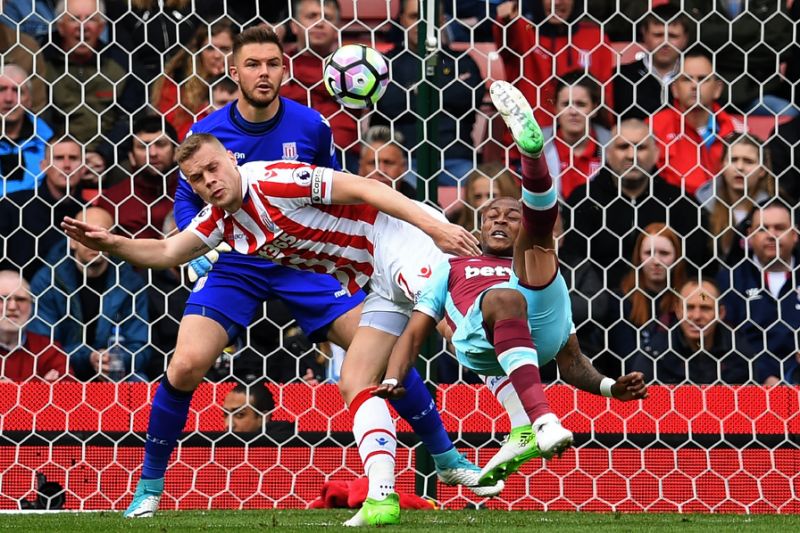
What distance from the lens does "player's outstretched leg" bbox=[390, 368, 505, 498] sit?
482 cm

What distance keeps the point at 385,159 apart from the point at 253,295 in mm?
1471

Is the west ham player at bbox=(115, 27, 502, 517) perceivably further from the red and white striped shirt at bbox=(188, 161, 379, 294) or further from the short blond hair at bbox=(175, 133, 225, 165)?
the short blond hair at bbox=(175, 133, 225, 165)

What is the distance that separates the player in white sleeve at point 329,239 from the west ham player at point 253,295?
1.01ft

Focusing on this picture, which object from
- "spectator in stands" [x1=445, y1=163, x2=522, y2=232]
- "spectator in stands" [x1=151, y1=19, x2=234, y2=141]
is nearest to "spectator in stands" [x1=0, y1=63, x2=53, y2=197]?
"spectator in stands" [x1=151, y1=19, x2=234, y2=141]

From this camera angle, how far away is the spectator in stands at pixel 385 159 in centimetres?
630

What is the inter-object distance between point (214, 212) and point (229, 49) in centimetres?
208

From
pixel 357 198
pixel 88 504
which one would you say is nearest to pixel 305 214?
pixel 357 198

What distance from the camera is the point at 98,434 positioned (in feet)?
18.8

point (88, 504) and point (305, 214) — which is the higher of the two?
→ point (305, 214)

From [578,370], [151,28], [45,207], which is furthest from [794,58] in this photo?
[45,207]

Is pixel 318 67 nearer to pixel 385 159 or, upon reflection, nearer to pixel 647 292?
pixel 385 159

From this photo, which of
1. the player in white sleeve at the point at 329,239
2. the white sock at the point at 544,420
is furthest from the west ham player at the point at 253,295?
the white sock at the point at 544,420

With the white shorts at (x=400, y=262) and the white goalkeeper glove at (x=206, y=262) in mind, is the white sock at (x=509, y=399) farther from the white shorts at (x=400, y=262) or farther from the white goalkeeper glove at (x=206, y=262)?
the white goalkeeper glove at (x=206, y=262)

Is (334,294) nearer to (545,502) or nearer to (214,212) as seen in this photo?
(214,212)
